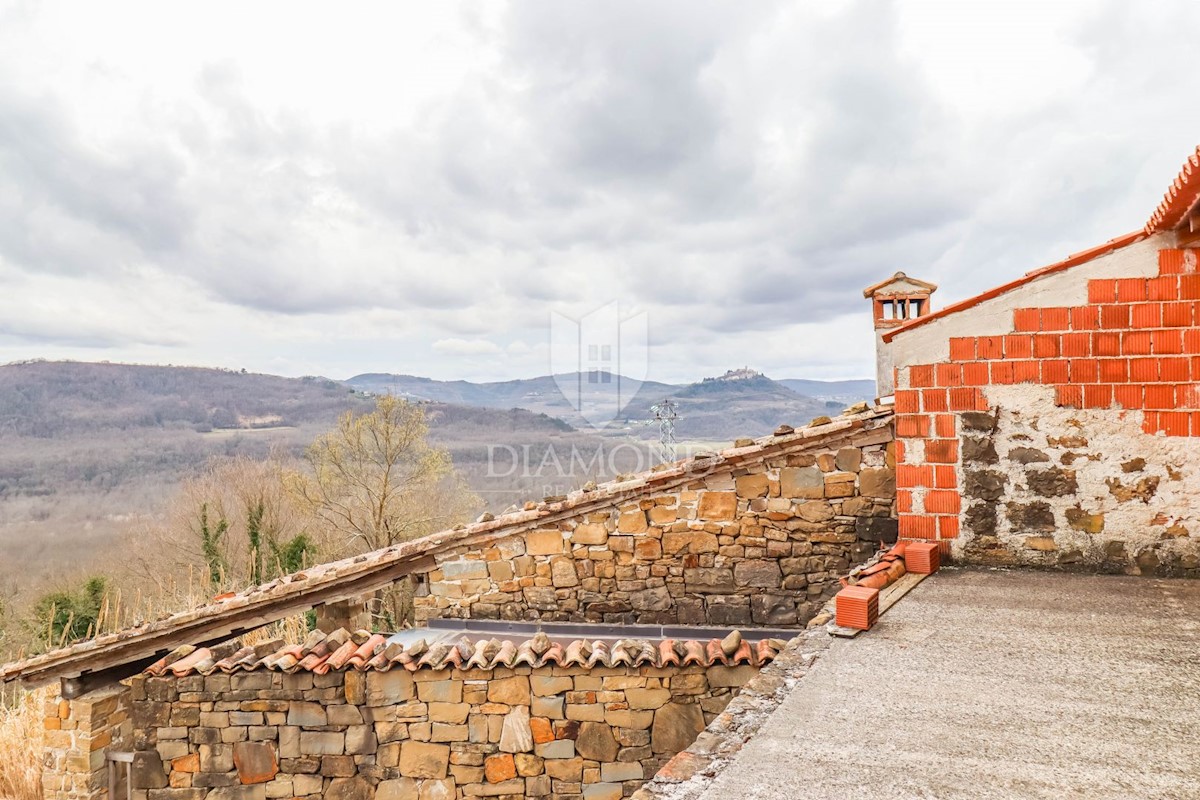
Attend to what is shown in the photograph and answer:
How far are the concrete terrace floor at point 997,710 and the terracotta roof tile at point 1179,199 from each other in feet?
6.68

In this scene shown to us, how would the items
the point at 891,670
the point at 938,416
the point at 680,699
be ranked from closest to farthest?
the point at 891,670
the point at 938,416
the point at 680,699

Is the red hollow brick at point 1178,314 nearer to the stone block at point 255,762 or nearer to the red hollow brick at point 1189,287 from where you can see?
the red hollow brick at point 1189,287

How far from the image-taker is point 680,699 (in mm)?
4672

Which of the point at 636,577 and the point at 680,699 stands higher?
the point at 636,577

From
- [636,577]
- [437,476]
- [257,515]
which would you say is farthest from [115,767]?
[257,515]

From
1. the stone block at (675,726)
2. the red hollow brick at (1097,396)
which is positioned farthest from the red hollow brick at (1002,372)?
the stone block at (675,726)

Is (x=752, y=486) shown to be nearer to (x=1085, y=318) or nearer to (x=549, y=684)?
(x=549, y=684)

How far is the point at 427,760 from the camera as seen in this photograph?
485 cm

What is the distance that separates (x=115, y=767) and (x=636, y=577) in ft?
14.9

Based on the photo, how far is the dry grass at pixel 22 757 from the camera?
7160mm

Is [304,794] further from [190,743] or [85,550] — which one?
[85,550]

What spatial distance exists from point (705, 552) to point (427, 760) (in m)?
2.65

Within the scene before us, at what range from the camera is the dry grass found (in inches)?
282

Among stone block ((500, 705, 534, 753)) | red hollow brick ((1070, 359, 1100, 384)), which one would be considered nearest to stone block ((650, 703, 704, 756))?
stone block ((500, 705, 534, 753))
